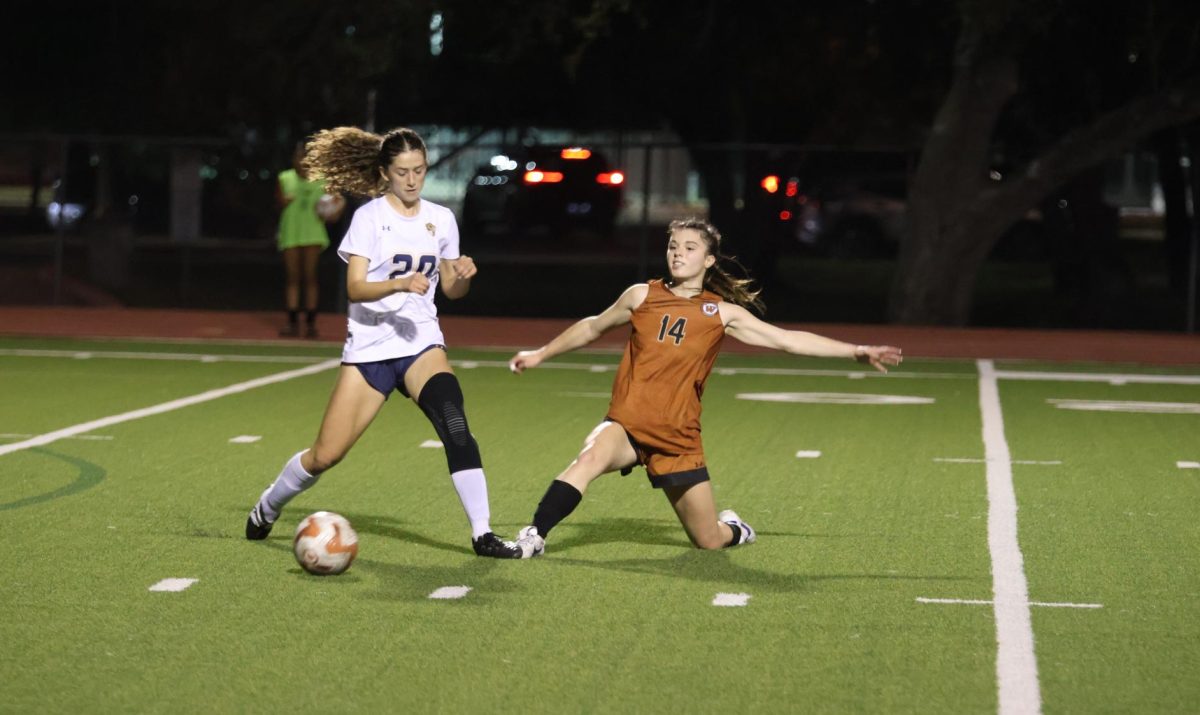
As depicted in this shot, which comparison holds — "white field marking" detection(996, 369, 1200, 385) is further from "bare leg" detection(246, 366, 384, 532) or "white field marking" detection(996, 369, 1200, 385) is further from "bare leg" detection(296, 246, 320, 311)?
"bare leg" detection(246, 366, 384, 532)

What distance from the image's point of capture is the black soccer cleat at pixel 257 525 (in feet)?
29.1

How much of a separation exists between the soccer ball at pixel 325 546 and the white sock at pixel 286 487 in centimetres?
59

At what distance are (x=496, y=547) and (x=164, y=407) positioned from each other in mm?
6743

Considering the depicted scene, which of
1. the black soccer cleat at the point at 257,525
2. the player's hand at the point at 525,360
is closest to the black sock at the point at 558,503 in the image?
the player's hand at the point at 525,360

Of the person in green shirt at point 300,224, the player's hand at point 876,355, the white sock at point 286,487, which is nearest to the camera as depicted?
the player's hand at point 876,355

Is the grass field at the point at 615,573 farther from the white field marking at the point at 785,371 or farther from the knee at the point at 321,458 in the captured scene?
the white field marking at the point at 785,371

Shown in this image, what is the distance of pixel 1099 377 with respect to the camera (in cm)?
1844

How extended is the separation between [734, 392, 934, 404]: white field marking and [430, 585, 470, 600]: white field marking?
7992 mm

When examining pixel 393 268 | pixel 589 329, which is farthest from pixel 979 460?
pixel 393 268

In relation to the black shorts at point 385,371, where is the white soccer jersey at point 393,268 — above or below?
above

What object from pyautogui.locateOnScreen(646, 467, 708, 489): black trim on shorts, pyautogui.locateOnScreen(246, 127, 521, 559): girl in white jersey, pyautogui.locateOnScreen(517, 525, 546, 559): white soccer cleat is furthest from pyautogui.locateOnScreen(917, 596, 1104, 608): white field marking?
pyautogui.locateOnScreen(246, 127, 521, 559): girl in white jersey

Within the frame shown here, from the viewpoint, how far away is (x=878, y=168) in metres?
30.7

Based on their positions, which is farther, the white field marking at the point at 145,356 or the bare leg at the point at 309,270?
the bare leg at the point at 309,270

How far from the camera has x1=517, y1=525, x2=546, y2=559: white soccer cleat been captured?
8430mm
